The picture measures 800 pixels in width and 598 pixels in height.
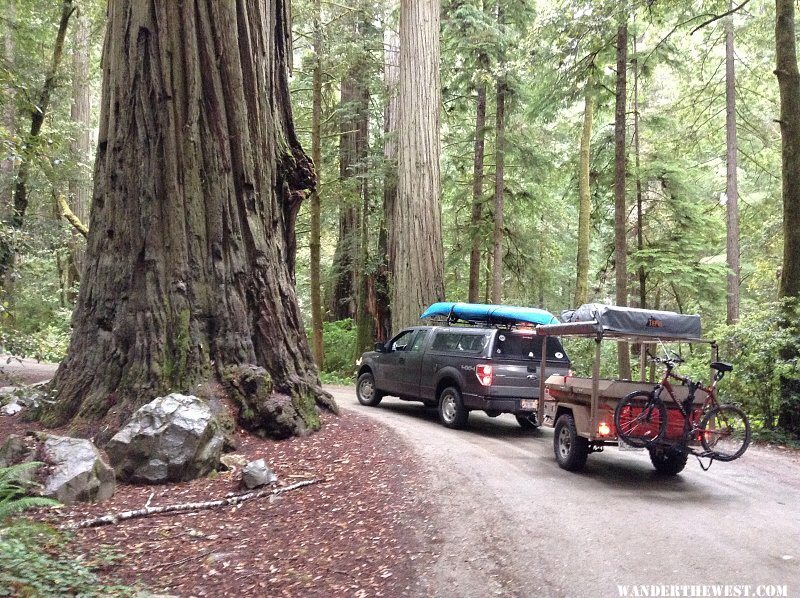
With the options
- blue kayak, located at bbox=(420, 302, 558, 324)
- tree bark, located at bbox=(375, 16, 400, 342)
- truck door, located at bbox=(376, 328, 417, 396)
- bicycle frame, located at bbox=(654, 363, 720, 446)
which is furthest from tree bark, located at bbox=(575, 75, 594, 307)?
bicycle frame, located at bbox=(654, 363, 720, 446)

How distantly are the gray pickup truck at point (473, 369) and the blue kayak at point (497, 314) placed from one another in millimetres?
387

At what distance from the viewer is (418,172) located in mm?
15352

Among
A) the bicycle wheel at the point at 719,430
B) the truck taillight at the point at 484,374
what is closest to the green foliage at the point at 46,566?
the bicycle wheel at the point at 719,430

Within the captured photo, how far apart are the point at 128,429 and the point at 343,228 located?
60.8ft

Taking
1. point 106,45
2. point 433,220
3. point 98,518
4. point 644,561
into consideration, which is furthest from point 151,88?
point 433,220

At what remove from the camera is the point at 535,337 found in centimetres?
1066

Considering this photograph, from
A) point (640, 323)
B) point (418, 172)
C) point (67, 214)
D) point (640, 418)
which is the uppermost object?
point (418, 172)

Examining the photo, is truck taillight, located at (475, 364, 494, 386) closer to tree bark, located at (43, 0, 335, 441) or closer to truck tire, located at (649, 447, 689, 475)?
truck tire, located at (649, 447, 689, 475)

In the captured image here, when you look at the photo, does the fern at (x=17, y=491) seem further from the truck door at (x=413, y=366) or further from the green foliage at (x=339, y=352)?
the green foliage at (x=339, y=352)

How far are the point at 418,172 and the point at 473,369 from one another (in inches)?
266

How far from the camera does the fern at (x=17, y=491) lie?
4.62 metres

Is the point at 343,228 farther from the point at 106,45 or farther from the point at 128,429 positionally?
the point at 128,429

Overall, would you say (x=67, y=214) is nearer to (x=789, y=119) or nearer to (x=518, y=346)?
(x=518, y=346)

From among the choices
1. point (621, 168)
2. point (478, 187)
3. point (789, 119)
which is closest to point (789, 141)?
point (789, 119)
